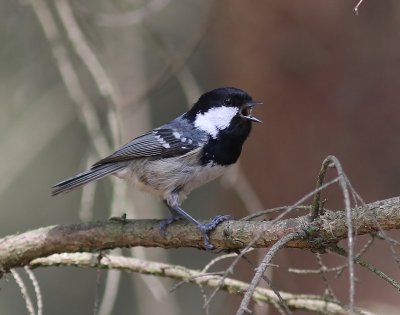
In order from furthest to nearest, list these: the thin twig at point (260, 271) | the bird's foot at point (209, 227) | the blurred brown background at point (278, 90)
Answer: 1. the blurred brown background at point (278, 90)
2. the bird's foot at point (209, 227)
3. the thin twig at point (260, 271)

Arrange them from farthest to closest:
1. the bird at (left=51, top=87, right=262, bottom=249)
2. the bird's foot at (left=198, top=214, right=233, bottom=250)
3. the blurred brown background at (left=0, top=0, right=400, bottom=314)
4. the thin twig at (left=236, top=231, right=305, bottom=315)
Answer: the blurred brown background at (left=0, top=0, right=400, bottom=314) → the bird at (left=51, top=87, right=262, bottom=249) → the bird's foot at (left=198, top=214, right=233, bottom=250) → the thin twig at (left=236, top=231, right=305, bottom=315)

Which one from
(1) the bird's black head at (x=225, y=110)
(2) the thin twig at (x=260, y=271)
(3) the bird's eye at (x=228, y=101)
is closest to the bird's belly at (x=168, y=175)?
(1) the bird's black head at (x=225, y=110)

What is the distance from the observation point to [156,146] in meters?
3.06

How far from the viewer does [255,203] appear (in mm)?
3453

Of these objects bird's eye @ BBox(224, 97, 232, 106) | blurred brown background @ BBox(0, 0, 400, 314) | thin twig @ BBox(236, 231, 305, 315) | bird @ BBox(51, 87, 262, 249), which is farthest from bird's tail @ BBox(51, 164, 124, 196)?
thin twig @ BBox(236, 231, 305, 315)

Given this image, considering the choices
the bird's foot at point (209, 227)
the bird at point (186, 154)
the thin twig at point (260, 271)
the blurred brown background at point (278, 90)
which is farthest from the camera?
the blurred brown background at point (278, 90)

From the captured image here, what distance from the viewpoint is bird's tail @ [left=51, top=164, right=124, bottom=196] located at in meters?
2.91

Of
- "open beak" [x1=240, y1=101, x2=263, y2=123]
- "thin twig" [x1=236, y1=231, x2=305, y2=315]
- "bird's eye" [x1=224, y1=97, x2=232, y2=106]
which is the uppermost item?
"bird's eye" [x1=224, y1=97, x2=232, y2=106]

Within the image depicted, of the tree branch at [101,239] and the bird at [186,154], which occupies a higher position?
the bird at [186,154]

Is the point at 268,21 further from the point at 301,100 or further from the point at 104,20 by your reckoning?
the point at 104,20

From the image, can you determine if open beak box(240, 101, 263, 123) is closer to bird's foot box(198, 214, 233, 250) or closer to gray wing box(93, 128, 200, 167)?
gray wing box(93, 128, 200, 167)

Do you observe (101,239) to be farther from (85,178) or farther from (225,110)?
(225,110)

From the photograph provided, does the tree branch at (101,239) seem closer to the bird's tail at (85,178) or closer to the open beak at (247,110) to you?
the bird's tail at (85,178)

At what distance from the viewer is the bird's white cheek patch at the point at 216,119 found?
297cm
